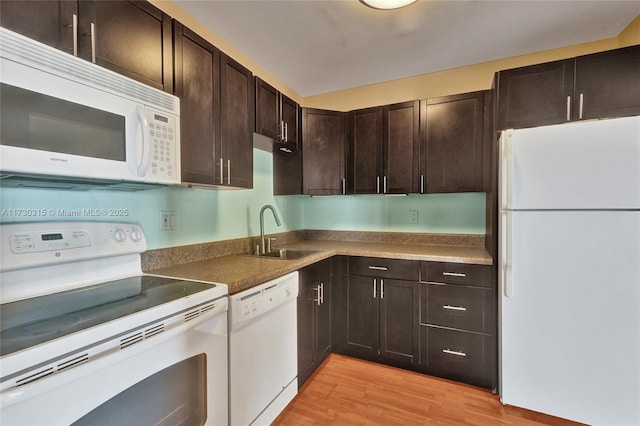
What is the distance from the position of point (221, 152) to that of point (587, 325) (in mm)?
2273

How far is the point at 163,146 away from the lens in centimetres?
122

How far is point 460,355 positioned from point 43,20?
2.76m

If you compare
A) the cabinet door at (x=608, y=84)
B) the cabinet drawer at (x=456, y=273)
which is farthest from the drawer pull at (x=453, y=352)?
the cabinet door at (x=608, y=84)

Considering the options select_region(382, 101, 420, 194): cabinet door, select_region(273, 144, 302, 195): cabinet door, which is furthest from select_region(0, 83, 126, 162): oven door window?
select_region(382, 101, 420, 194): cabinet door

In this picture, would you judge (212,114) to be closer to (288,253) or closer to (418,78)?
(288,253)

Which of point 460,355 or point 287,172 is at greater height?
point 287,172

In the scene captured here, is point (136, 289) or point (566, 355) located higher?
point (136, 289)

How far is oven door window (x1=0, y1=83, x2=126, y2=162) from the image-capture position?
0.81 m

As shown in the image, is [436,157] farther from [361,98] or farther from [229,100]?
[229,100]

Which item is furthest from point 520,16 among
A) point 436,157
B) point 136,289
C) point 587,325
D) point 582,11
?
point 136,289

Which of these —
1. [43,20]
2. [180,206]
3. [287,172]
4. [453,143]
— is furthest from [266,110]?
[453,143]

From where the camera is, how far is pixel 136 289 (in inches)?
45.4

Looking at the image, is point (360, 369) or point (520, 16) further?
point (360, 369)

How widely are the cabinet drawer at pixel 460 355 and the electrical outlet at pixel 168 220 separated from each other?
6.17 ft
